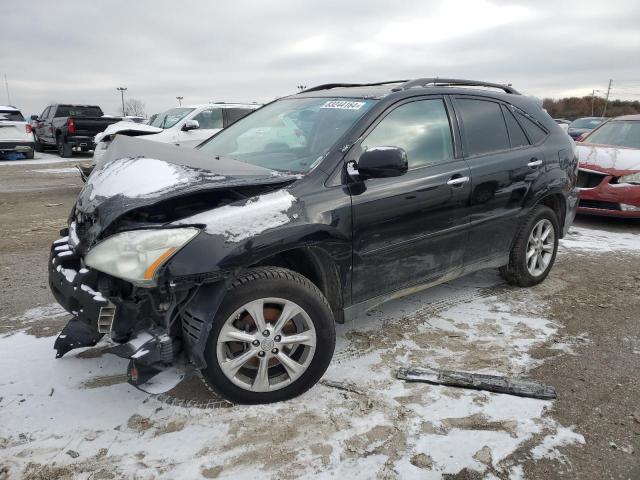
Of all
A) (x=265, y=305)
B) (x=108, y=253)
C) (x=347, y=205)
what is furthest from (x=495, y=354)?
(x=108, y=253)

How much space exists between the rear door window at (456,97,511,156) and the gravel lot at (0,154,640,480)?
1.29 m

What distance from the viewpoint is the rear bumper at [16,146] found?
51.1 feet

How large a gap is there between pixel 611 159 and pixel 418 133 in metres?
5.09

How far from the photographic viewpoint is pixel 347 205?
2848 mm

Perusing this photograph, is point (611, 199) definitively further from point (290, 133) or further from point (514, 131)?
point (290, 133)

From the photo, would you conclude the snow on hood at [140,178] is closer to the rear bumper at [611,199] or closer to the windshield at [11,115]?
the rear bumper at [611,199]

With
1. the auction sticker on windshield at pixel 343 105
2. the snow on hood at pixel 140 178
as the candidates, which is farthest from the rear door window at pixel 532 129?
the snow on hood at pixel 140 178

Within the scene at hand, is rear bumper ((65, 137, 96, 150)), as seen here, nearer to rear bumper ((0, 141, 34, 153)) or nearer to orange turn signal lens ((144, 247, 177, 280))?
rear bumper ((0, 141, 34, 153))

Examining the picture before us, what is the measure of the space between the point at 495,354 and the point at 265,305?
1.63 metres

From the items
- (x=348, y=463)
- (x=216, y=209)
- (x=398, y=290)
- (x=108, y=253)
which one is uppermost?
(x=216, y=209)

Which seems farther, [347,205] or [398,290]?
[398,290]

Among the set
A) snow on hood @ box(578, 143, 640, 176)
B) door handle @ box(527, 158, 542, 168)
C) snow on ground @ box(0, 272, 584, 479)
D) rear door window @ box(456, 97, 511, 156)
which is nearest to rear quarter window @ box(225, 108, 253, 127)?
snow on hood @ box(578, 143, 640, 176)

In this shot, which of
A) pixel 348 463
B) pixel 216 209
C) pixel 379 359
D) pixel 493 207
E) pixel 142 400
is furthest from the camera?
pixel 493 207

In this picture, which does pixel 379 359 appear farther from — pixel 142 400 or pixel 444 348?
pixel 142 400
